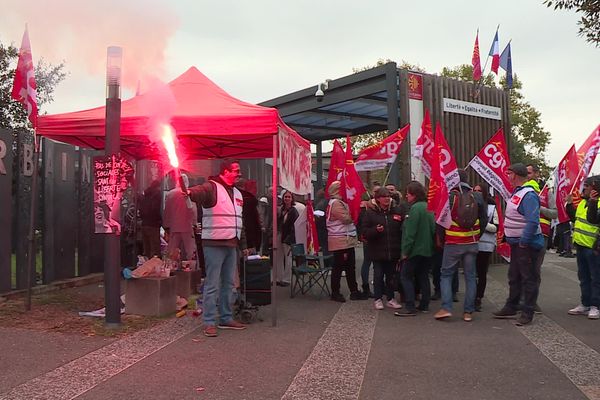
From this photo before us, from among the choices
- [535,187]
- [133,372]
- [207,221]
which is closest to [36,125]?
[207,221]

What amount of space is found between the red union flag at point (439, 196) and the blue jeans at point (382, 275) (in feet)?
3.41

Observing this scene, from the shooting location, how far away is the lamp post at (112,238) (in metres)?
6.39

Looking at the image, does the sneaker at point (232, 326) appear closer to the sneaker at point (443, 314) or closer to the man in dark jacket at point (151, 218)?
the sneaker at point (443, 314)

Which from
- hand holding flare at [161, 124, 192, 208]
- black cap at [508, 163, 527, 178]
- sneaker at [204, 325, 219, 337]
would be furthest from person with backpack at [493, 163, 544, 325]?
hand holding flare at [161, 124, 192, 208]

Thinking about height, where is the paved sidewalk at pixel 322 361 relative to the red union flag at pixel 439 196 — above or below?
below

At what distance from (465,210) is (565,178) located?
7.89 feet

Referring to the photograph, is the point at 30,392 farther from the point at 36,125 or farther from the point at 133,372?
the point at 36,125

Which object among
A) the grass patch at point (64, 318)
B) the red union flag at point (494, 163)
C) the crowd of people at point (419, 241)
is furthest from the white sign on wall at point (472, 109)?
the grass patch at point (64, 318)

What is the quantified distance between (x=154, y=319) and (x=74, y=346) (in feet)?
4.67

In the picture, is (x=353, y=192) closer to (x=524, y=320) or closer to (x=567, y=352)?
(x=524, y=320)

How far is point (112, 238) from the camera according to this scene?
255 inches

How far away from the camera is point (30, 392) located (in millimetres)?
4160

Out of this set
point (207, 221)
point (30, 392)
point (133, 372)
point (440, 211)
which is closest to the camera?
point (30, 392)

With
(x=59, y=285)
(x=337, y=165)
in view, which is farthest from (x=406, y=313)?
(x=59, y=285)
